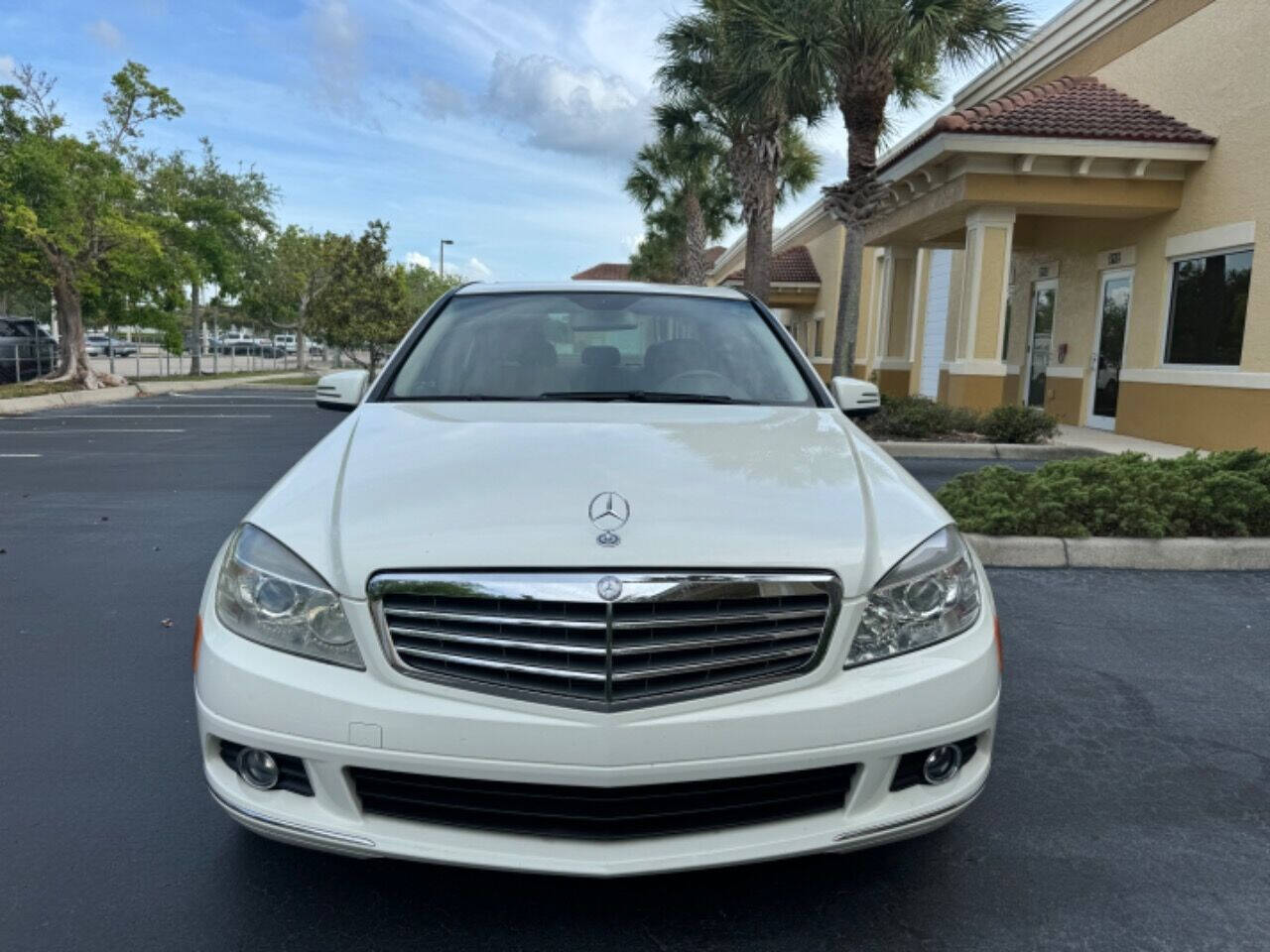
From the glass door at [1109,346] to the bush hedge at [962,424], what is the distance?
2.47 metres

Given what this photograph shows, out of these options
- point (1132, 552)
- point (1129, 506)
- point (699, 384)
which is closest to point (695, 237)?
point (1129, 506)

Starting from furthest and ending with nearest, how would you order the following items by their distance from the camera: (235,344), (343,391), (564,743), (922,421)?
1. (235,344)
2. (922,421)
3. (343,391)
4. (564,743)

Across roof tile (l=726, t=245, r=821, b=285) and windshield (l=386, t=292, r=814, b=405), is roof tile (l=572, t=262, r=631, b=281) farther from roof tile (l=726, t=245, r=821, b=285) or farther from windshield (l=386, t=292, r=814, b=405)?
windshield (l=386, t=292, r=814, b=405)

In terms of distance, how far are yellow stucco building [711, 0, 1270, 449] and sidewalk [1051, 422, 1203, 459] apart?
0.91 feet

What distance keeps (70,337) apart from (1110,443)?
21013 mm

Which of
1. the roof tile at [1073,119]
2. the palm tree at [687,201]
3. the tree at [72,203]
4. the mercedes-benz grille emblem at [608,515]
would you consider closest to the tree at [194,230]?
the tree at [72,203]

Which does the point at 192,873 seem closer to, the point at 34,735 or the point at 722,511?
the point at 34,735

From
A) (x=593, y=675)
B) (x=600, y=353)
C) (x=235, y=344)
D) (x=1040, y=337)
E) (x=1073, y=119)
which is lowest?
(x=593, y=675)

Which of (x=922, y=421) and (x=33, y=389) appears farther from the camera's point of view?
(x=33, y=389)

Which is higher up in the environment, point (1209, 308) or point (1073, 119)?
point (1073, 119)

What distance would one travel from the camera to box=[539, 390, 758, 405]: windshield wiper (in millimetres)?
3277

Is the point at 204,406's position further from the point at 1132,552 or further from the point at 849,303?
the point at 1132,552

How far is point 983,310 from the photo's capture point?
1326 cm

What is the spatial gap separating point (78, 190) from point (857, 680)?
2141cm
